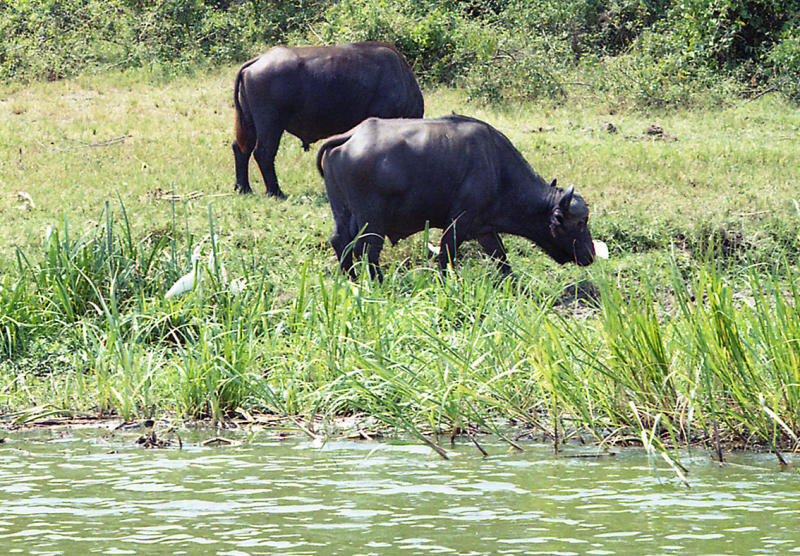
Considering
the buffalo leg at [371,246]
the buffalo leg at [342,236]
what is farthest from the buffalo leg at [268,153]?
the buffalo leg at [371,246]

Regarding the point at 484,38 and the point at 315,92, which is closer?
the point at 315,92

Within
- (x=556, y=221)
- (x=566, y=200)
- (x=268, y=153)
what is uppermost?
(x=268, y=153)

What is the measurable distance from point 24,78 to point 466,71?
5.99m

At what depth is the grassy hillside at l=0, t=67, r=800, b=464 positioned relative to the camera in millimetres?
4961

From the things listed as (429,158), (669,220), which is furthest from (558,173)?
(429,158)

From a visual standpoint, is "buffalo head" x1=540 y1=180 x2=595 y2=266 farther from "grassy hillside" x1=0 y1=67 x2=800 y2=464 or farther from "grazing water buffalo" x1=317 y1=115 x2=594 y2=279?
"grassy hillside" x1=0 y1=67 x2=800 y2=464

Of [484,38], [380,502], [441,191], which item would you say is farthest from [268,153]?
[380,502]

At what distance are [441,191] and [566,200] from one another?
0.90 metres

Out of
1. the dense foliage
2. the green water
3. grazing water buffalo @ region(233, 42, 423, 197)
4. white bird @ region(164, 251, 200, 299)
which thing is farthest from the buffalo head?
the dense foliage

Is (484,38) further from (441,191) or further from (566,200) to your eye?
(441,191)

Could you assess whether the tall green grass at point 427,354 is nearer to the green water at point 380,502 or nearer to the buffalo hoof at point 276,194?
the green water at point 380,502

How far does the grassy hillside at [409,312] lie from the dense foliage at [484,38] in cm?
355

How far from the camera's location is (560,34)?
1942cm

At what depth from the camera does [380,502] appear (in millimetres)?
4133
